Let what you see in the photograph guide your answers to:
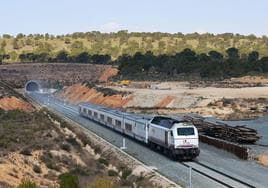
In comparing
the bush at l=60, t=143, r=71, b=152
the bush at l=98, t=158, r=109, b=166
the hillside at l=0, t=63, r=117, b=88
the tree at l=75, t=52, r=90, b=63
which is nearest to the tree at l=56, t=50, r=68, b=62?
the tree at l=75, t=52, r=90, b=63

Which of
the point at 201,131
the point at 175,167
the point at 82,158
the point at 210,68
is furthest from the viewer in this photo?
the point at 210,68

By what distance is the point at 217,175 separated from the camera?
103ft

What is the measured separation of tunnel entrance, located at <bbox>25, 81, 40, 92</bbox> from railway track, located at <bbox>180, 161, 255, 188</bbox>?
122 m

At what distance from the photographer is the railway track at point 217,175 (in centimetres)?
2853

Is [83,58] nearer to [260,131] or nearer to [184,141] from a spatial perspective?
[260,131]

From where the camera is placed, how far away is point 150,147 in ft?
144

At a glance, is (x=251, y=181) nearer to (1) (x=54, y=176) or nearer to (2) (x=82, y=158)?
(1) (x=54, y=176)

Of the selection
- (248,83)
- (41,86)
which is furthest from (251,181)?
(41,86)

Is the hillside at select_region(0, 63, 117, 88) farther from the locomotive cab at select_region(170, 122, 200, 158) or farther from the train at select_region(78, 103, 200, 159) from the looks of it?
the locomotive cab at select_region(170, 122, 200, 158)

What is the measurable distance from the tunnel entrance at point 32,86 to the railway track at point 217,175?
122068mm

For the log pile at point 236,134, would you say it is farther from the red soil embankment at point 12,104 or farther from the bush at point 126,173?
the red soil embankment at point 12,104

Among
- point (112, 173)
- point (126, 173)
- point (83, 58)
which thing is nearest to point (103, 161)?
point (126, 173)

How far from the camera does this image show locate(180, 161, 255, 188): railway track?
28531mm

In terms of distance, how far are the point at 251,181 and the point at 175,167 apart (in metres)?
5.91
